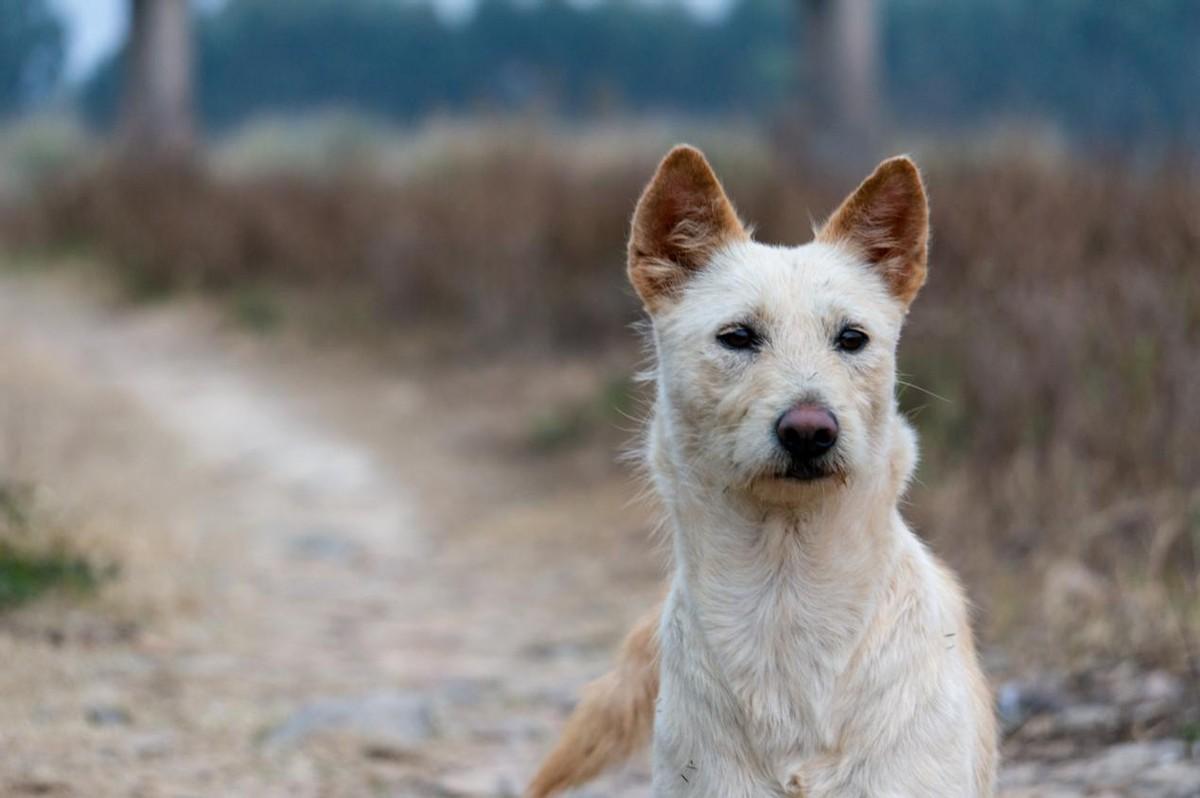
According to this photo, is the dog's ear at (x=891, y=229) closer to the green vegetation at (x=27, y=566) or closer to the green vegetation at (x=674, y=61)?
the green vegetation at (x=27, y=566)

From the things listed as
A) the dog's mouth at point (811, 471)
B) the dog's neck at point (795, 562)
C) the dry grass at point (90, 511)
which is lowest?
the dry grass at point (90, 511)

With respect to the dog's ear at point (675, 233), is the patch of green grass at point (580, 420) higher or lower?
lower

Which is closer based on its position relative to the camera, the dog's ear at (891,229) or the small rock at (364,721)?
the dog's ear at (891,229)

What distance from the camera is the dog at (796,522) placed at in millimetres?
3170

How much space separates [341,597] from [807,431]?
484 cm

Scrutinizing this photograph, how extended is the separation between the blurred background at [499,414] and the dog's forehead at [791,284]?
2.58 feet

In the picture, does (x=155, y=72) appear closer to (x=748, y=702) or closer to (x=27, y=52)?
(x=27, y=52)

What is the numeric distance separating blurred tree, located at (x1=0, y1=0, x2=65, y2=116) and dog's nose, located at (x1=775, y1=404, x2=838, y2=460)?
24758mm

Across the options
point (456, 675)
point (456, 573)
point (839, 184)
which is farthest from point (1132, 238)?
point (456, 675)

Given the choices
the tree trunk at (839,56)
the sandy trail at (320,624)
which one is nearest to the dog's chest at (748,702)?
the sandy trail at (320,624)

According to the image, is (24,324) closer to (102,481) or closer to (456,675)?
(102,481)

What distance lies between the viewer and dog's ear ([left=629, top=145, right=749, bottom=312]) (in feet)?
11.9

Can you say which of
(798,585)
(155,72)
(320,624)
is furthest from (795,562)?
(155,72)

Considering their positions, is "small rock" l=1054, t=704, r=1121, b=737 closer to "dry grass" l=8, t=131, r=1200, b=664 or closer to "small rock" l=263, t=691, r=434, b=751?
"dry grass" l=8, t=131, r=1200, b=664
